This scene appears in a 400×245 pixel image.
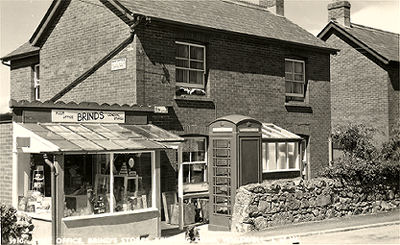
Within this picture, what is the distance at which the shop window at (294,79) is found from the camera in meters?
20.2

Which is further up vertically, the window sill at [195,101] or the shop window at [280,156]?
the window sill at [195,101]

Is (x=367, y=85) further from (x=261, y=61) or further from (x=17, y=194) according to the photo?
(x=17, y=194)

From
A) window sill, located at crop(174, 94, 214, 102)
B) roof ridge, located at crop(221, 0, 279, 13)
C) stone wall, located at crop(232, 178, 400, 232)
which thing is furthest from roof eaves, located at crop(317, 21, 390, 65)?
window sill, located at crop(174, 94, 214, 102)

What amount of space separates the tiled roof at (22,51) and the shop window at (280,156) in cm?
942

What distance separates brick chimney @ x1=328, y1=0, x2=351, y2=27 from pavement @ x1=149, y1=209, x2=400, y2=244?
14689 millimetres

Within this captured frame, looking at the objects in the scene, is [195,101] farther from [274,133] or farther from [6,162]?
[6,162]

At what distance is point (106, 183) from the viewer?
1256 centimetres

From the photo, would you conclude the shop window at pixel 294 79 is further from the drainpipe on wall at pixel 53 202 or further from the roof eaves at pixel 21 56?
the drainpipe on wall at pixel 53 202

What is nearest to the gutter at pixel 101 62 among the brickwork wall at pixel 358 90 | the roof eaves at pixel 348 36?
the brickwork wall at pixel 358 90

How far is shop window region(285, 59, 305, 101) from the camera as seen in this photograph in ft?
66.2

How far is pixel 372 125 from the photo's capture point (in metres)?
25.4

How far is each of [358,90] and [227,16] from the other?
33.4 feet

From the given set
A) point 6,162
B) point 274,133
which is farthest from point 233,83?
point 6,162

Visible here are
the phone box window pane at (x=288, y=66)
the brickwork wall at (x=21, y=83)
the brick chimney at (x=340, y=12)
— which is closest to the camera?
the phone box window pane at (x=288, y=66)
